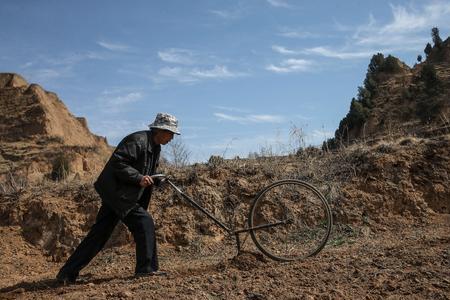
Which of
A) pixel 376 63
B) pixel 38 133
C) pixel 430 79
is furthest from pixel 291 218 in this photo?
pixel 376 63

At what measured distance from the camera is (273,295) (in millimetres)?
4355

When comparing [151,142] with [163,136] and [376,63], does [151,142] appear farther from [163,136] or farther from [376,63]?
[376,63]

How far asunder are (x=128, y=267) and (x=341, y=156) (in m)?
3.87

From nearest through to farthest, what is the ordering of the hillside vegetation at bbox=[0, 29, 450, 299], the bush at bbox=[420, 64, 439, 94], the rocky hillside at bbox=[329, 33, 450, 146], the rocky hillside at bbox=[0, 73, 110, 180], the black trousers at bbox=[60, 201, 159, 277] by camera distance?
the hillside vegetation at bbox=[0, 29, 450, 299]
the black trousers at bbox=[60, 201, 159, 277]
the rocky hillside at bbox=[329, 33, 450, 146]
the rocky hillside at bbox=[0, 73, 110, 180]
the bush at bbox=[420, 64, 439, 94]

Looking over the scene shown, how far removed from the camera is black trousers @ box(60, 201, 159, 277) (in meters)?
5.48

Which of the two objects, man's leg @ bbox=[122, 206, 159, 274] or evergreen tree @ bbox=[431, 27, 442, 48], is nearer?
man's leg @ bbox=[122, 206, 159, 274]

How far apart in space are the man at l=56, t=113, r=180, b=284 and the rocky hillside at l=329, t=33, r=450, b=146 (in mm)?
26075

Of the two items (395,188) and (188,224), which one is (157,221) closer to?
(188,224)

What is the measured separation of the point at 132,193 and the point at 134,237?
1.45ft

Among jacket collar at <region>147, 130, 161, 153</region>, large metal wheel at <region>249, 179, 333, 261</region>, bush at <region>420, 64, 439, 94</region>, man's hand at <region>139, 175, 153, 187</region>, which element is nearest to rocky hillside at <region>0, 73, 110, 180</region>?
bush at <region>420, 64, 439, 94</region>

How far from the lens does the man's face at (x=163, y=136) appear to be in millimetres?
5627

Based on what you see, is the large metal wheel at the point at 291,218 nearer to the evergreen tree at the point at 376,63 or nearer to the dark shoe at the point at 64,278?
the dark shoe at the point at 64,278

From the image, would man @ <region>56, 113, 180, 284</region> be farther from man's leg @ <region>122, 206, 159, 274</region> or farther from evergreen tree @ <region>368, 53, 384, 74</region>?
evergreen tree @ <region>368, 53, 384, 74</region>

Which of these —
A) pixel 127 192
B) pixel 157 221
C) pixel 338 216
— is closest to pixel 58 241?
pixel 157 221
